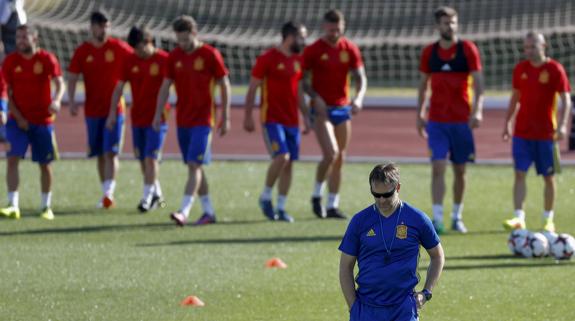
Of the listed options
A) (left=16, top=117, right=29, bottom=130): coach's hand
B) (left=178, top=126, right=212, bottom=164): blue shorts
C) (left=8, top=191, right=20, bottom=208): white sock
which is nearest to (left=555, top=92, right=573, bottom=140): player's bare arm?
(left=178, top=126, right=212, bottom=164): blue shorts

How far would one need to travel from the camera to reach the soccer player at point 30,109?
1659 centimetres

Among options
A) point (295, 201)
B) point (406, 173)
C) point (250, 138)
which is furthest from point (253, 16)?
point (295, 201)

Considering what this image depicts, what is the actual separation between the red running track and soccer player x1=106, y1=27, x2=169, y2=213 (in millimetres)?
6080

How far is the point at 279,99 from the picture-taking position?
1652cm

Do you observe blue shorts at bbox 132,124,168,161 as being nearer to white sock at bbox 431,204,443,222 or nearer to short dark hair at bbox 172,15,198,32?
short dark hair at bbox 172,15,198,32

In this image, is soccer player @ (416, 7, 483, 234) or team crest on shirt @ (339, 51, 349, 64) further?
team crest on shirt @ (339, 51, 349, 64)

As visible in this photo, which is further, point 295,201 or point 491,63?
point 491,63

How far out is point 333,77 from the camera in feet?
54.6

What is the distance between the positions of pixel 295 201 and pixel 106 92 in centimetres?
276

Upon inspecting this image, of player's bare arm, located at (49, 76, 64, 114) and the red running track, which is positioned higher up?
player's bare arm, located at (49, 76, 64, 114)

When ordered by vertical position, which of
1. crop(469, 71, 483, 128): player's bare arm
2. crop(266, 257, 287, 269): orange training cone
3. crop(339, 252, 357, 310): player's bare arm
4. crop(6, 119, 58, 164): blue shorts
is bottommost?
crop(266, 257, 287, 269): orange training cone

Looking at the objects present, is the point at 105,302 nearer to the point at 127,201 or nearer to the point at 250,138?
the point at 127,201

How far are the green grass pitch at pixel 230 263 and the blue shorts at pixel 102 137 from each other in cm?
72

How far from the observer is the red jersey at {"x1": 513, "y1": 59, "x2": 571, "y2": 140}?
15.4 metres
